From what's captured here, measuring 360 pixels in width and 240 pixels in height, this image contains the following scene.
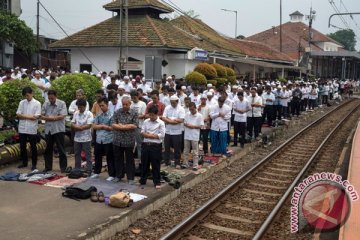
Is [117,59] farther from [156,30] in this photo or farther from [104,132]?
[104,132]

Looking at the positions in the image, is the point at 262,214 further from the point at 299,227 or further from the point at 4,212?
the point at 4,212

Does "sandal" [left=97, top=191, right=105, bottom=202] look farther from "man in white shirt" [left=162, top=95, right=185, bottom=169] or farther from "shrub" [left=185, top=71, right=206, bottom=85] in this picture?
"shrub" [left=185, top=71, right=206, bottom=85]

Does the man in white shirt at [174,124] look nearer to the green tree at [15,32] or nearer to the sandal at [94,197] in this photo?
the sandal at [94,197]

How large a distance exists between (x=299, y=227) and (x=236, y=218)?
3.60ft

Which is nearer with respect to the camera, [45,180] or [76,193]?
[76,193]

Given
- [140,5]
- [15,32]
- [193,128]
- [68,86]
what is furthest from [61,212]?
[140,5]

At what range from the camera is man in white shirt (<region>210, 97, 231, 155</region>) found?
1182cm

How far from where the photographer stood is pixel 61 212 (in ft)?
23.4

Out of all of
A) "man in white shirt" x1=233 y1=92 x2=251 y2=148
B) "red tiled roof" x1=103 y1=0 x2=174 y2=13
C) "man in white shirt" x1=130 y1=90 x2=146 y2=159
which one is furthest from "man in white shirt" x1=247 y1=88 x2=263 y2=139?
"red tiled roof" x1=103 y1=0 x2=174 y2=13

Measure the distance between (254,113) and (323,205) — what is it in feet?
24.3

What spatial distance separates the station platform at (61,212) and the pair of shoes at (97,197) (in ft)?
0.28

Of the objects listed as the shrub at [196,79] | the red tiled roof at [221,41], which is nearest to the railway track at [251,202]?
the shrub at [196,79]

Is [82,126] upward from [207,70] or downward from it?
downward

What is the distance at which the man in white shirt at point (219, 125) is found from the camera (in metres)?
11.8
